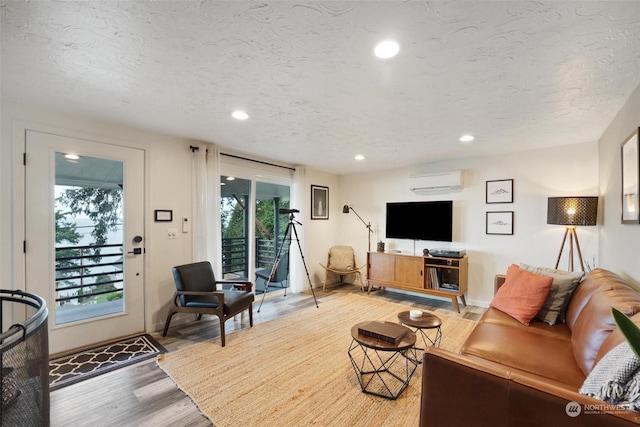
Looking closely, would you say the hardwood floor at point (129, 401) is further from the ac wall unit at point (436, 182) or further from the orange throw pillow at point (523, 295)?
the ac wall unit at point (436, 182)

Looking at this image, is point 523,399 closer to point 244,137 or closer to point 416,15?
point 416,15

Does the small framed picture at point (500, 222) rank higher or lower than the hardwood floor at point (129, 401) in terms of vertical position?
higher

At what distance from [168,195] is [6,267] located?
4.79ft

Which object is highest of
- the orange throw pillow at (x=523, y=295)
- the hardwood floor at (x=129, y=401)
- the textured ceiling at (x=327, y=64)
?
the textured ceiling at (x=327, y=64)

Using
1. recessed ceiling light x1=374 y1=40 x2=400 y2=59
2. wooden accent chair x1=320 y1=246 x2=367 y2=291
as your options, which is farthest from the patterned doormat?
recessed ceiling light x1=374 y1=40 x2=400 y2=59

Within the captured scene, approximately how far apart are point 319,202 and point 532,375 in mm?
4358

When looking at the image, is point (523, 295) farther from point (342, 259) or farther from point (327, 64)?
point (342, 259)

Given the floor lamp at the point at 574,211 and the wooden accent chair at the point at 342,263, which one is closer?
the floor lamp at the point at 574,211

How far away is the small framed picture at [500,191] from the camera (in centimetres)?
395

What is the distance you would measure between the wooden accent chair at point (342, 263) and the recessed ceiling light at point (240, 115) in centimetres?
331

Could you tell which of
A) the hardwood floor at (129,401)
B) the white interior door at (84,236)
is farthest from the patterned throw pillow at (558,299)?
the white interior door at (84,236)

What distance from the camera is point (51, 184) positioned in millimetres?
2586

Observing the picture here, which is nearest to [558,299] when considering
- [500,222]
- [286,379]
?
[500,222]

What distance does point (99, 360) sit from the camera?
8.29ft
